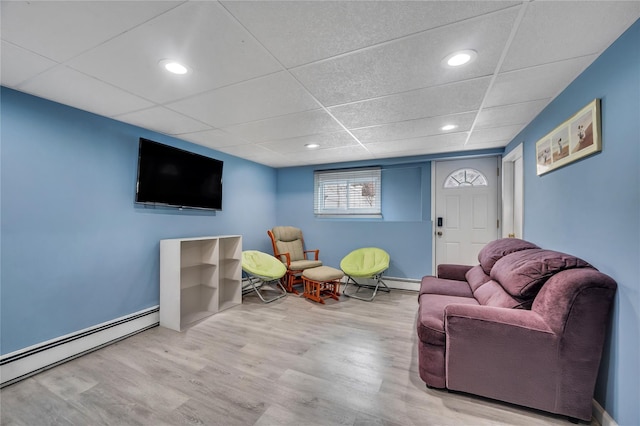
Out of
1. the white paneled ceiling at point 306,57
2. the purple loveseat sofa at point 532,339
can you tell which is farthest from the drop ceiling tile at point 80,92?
the purple loveseat sofa at point 532,339

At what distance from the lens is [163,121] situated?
9.17 ft

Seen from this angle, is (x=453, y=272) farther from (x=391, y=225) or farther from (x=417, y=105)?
(x=417, y=105)

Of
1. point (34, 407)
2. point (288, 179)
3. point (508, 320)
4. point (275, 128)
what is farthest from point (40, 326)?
point (288, 179)

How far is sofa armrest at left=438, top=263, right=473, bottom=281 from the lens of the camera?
3334mm

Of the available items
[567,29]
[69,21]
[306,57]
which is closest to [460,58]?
[567,29]

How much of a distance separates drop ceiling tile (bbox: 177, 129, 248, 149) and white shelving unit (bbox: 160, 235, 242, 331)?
1321 mm

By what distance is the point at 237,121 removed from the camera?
279 cm

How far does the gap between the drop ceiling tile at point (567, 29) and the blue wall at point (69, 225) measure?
3558 millimetres

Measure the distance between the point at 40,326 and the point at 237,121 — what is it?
253cm

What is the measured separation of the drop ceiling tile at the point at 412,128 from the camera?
2729mm

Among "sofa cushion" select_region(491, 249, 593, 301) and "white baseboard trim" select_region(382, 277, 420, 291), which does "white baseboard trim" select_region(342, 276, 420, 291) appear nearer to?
"white baseboard trim" select_region(382, 277, 420, 291)

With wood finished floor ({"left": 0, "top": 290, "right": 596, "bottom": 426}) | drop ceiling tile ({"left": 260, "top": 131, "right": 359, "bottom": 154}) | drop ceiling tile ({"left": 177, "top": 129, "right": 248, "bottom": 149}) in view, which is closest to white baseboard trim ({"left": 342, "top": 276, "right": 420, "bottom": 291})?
wood finished floor ({"left": 0, "top": 290, "right": 596, "bottom": 426})

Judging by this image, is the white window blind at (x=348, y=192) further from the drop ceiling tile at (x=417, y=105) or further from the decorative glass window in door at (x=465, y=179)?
the drop ceiling tile at (x=417, y=105)

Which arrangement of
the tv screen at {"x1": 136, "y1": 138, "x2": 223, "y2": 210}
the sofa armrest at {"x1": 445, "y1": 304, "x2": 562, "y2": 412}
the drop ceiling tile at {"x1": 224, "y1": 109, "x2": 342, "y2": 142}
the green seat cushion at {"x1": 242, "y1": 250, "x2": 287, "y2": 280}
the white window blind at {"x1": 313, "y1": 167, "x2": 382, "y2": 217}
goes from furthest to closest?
the white window blind at {"x1": 313, "y1": 167, "x2": 382, "y2": 217}
the green seat cushion at {"x1": 242, "y1": 250, "x2": 287, "y2": 280}
the tv screen at {"x1": 136, "y1": 138, "x2": 223, "y2": 210}
the drop ceiling tile at {"x1": 224, "y1": 109, "x2": 342, "y2": 142}
the sofa armrest at {"x1": 445, "y1": 304, "x2": 562, "y2": 412}
